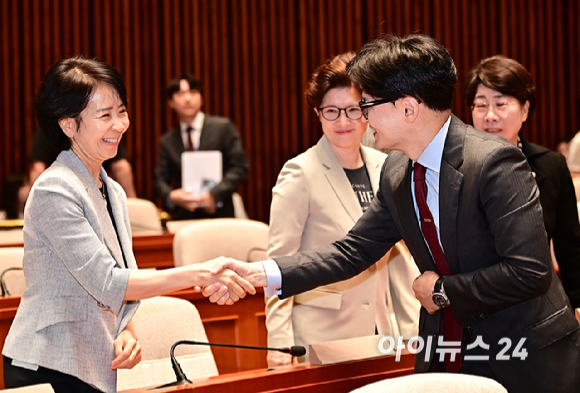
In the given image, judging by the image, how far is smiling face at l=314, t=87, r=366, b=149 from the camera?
2.60 metres

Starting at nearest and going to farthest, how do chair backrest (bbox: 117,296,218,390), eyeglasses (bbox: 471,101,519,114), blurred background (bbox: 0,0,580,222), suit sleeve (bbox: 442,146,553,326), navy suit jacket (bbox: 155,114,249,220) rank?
1. suit sleeve (bbox: 442,146,553,326)
2. chair backrest (bbox: 117,296,218,390)
3. eyeglasses (bbox: 471,101,519,114)
4. navy suit jacket (bbox: 155,114,249,220)
5. blurred background (bbox: 0,0,580,222)

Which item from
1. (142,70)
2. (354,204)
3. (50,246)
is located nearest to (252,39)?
(142,70)

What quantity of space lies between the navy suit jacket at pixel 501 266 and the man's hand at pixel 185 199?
3384mm

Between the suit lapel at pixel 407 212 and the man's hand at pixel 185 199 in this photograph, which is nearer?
the suit lapel at pixel 407 212

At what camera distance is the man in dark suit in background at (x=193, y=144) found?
5.14 metres

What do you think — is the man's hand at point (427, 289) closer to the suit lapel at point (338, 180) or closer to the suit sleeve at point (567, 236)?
the suit lapel at point (338, 180)

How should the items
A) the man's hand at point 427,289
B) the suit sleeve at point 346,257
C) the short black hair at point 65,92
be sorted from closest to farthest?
the man's hand at point 427,289
the short black hair at point 65,92
the suit sleeve at point 346,257

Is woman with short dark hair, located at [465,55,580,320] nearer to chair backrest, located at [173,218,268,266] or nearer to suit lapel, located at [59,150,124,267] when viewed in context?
chair backrest, located at [173,218,268,266]

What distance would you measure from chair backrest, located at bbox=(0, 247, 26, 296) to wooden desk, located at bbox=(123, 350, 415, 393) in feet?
5.31

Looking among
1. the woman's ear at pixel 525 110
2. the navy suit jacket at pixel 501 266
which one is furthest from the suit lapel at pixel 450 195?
the woman's ear at pixel 525 110

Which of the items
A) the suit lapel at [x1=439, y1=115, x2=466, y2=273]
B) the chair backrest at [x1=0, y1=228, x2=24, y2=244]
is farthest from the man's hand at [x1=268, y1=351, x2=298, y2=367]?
the chair backrest at [x1=0, y1=228, x2=24, y2=244]

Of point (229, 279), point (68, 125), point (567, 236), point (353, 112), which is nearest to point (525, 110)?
point (567, 236)

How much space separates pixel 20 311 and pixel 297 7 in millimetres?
6322

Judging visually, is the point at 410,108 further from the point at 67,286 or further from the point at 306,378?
the point at 67,286
